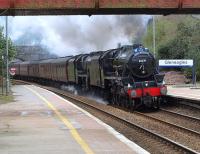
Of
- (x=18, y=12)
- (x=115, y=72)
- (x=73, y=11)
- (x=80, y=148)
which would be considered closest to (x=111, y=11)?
(x=73, y=11)

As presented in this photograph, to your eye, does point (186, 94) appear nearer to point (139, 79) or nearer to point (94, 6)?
point (139, 79)

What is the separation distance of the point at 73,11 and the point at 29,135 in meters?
7.91

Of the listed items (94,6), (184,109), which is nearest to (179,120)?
(184,109)

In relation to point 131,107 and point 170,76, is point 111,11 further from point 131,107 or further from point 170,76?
point 170,76

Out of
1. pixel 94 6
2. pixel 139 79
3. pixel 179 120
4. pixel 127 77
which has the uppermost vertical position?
pixel 94 6

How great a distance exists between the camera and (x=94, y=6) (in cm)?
2020

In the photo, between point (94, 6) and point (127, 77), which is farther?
point (127, 77)

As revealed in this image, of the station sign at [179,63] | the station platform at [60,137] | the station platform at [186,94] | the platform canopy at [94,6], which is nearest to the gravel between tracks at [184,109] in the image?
the station platform at [186,94]

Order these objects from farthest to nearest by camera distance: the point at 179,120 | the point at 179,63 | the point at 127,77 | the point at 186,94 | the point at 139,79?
the point at 179,63, the point at 186,94, the point at 139,79, the point at 127,77, the point at 179,120

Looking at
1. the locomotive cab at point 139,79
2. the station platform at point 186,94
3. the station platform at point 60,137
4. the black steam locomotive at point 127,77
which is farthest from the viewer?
the station platform at point 186,94

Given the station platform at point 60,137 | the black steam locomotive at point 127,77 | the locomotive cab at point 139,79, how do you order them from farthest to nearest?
the black steam locomotive at point 127,77
the locomotive cab at point 139,79
the station platform at point 60,137

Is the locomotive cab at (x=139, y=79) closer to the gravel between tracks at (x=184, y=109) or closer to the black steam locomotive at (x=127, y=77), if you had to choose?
the black steam locomotive at (x=127, y=77)

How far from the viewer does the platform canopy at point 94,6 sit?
19828 millimetres

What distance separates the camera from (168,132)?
57.6 ft
